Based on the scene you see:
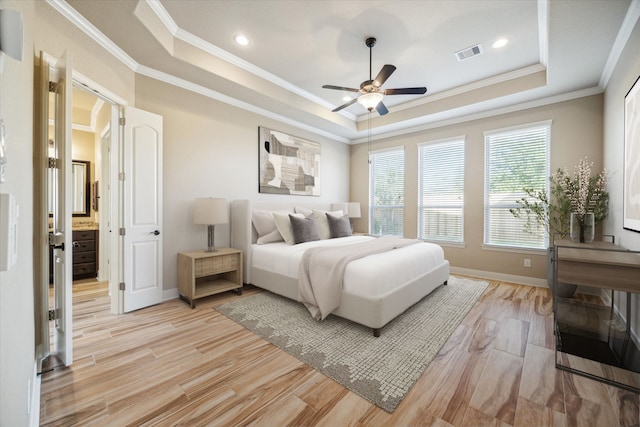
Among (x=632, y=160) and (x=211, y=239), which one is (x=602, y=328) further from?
(x=211, y=239)

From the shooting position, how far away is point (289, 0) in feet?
7.88

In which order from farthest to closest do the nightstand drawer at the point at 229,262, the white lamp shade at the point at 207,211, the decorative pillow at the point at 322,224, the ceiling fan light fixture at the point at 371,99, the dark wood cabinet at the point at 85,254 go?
1. the decorative pillow at the point at 322,224
2. the dark wood cabinet at the point at 85,254
3. the nightstand drawer at the point at 229,262
4. the white lamp shade at the point at 207,211
5. the ceiling fan light fixture at the point at 371,99

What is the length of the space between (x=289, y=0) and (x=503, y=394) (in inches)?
139

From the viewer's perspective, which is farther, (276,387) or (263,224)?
(263,224)

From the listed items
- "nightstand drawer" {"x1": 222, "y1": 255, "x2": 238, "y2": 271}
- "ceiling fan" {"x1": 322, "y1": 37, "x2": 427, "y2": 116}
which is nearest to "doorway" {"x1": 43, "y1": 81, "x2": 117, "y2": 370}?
"nightstand drawer" {"x1": 222, "y1": 255, "x2": 238, "y2": 271}

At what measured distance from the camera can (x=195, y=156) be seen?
3.53 metres

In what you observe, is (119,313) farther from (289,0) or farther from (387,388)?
(289,0)

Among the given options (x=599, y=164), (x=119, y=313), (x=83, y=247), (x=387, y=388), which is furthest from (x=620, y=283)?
(x=83, y=247)

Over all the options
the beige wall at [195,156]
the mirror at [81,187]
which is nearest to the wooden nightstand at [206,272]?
the beige wall at [195,156]

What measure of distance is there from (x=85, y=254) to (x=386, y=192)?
18.0 ft

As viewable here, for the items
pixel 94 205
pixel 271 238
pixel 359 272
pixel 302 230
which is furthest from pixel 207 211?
pixel 94 205

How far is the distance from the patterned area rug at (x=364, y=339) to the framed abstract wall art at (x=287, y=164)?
2000mm

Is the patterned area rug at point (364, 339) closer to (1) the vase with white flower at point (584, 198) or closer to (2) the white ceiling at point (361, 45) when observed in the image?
(1) the vase with white flower at point (584, 198)

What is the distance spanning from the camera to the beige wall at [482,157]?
3.58 metres
